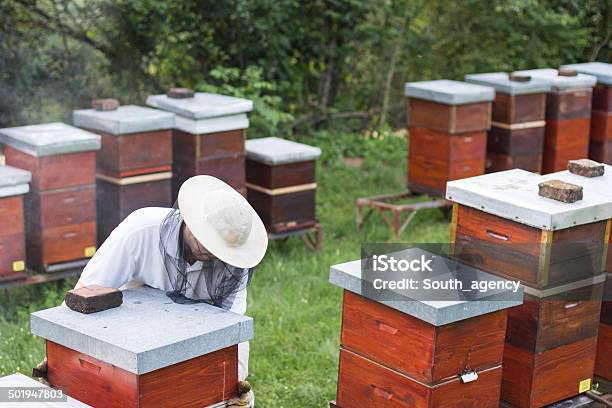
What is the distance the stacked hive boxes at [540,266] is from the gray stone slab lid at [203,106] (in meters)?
2.35

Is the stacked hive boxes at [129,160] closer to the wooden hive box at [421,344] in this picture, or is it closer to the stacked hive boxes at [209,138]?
the stacked hive boxes at [209,138]

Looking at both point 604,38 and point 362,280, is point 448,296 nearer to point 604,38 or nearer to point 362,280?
point 362,280

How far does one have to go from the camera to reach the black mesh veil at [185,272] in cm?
318

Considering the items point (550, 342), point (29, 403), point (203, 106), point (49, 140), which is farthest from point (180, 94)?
point (29, 403)

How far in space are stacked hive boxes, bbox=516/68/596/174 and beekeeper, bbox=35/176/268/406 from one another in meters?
4.20

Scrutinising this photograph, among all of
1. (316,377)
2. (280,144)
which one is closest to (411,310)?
(316,377)

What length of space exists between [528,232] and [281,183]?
292cm

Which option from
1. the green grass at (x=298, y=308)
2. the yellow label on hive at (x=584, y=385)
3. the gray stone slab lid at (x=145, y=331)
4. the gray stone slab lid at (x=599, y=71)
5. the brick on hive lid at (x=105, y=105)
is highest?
the gray stone slab lid at (x=599, y=71)

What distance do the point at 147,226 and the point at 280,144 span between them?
313cm

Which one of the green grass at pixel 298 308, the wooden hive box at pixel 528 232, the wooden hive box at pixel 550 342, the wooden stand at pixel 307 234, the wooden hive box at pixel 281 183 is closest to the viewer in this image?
the wooden hive box at pixel 528 232

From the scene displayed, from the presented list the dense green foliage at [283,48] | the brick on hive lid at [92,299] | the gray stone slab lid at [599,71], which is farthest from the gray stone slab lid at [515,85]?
the brick on hive lid at [92,299]

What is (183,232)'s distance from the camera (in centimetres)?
321

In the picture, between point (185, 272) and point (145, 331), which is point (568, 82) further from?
point (145, 331)

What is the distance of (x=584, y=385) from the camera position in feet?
11.9
